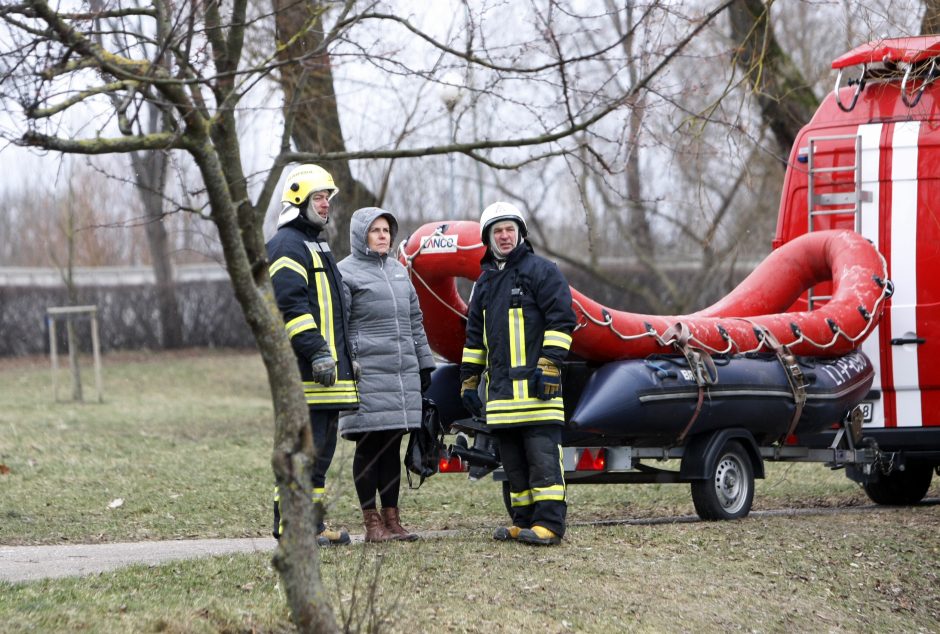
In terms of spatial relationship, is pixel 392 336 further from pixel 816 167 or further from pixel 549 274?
pixel 816 167

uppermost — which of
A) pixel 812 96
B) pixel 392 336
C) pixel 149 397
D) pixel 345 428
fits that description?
pixel 812 96

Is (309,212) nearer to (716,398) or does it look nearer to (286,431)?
(286,431)

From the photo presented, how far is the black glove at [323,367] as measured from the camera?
692cm

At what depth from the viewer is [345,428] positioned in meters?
7.48

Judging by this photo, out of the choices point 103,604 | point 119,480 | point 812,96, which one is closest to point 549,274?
point 103,604

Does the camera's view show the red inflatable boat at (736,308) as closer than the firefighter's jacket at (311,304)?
No

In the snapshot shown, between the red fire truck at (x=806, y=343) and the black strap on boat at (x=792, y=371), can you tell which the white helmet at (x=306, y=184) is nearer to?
the red fire truck at (x=806, y=343)

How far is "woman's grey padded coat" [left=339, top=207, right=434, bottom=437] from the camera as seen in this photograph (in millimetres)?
7426

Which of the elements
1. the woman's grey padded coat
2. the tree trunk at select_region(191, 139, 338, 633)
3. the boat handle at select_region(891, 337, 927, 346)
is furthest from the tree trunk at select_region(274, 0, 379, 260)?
the tree trunk at select_region(191, 139, 338, 633)

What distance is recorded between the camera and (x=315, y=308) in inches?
283

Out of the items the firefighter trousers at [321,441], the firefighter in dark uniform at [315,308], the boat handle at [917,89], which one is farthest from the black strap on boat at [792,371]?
A: the firefighter trousers at [321,441]

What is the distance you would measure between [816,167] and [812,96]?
6.27 meters

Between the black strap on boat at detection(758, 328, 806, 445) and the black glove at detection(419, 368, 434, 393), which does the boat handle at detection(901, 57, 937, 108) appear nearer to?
the black strap on boat at detection(758, 328, 806, 445)

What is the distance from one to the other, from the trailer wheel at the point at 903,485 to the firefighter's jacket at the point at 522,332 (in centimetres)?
431
